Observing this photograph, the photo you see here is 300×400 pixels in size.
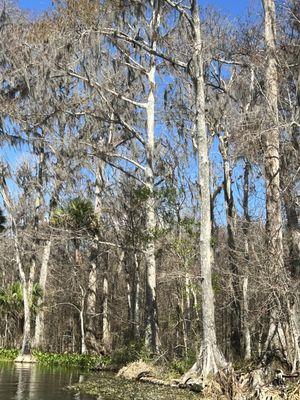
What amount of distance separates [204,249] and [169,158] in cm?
932

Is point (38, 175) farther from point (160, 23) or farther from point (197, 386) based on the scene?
point (197, 386)

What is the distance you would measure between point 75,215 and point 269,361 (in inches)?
489

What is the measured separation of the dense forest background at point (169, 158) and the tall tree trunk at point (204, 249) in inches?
1.3

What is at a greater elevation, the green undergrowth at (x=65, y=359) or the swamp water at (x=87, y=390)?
the green undergrowth at (x=65, y=359)

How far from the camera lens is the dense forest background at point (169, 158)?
439 inches

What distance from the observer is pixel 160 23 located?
56.8 ft

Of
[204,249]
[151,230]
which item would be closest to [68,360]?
[151,230]

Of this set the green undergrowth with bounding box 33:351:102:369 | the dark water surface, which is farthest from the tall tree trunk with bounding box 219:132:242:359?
the dark water surface

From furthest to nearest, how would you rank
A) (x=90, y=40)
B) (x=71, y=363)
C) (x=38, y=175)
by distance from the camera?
(x=38, y=175), (x=71, y=363), (x=90, y=40)

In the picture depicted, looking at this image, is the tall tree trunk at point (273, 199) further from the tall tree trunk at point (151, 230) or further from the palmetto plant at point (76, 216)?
the palmetto plant at point (76, 216)

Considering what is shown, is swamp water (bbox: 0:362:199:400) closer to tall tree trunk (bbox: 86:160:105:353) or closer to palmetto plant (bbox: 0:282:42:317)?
tall tree trunk (bbox: 86:160:105:353)

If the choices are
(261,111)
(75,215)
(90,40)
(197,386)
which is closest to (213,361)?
(197,386)

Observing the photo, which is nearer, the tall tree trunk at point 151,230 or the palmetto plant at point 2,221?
the tall tree trunk at point 151,230

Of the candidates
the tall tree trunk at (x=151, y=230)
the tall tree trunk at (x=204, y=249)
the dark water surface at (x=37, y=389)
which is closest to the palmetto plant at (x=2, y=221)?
the tall tree trunk at (x=151, y=230)
